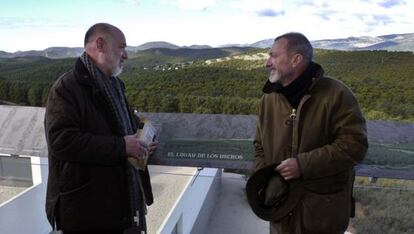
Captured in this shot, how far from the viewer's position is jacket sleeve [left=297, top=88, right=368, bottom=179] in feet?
4.59

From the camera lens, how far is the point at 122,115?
5.39 ft

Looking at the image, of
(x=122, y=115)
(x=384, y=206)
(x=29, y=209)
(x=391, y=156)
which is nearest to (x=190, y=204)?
(x=29, y=209)

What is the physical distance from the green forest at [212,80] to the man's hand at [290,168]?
6.94 feet

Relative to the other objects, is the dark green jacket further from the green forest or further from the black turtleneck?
the green forest

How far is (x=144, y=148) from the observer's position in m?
1.60

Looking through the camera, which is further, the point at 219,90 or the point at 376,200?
the point at 219,90

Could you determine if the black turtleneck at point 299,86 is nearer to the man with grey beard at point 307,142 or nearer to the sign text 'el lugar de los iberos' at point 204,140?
the man with grey beard at point 307,142

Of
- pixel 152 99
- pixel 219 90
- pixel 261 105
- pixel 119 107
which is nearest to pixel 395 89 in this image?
pixel 219 90

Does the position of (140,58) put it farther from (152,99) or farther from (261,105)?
(261,105)

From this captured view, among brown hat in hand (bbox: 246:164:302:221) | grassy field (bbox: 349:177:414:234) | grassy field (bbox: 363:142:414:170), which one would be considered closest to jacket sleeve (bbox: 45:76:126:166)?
brown hat in hand (bbox: 246:164:302:221)

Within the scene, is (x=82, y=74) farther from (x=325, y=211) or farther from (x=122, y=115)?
(x=325, y=211)

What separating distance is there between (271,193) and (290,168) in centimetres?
16

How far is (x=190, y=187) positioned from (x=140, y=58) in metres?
2.11

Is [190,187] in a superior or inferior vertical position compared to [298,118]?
inferior
